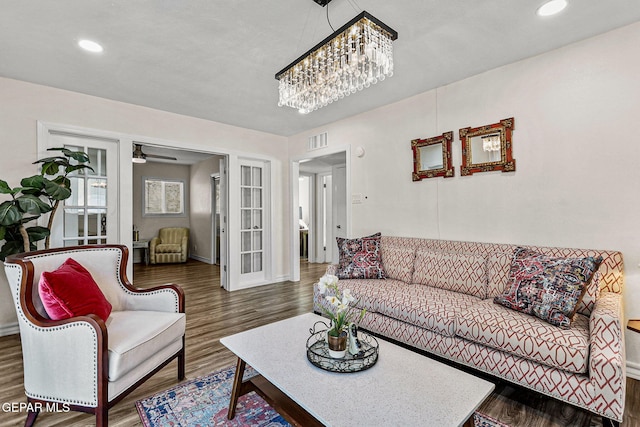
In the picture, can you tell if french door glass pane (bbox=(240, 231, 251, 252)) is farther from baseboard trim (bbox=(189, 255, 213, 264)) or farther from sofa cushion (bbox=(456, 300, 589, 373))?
sofa cushion (bbox=(456, 300, 589, 373))

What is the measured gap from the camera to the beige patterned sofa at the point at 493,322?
159 cm

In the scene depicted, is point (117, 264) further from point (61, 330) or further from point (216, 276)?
point (216, 276)

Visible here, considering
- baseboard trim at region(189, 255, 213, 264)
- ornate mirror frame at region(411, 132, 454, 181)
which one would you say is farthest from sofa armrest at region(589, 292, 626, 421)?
baseboard trim at region(189, 255, 213, 264)

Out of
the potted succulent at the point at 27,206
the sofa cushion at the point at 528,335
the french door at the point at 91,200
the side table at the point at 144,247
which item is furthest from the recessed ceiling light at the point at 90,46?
the side table at the point at 144,247

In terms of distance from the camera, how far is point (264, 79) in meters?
2.99

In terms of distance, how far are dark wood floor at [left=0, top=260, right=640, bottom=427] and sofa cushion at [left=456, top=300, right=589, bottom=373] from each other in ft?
1.15

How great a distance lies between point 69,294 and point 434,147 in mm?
3325

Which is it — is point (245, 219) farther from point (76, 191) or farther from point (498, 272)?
point (498, 272)

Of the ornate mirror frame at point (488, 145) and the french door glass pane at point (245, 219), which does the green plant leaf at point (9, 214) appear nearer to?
the french door glass pane at point (245, 219)

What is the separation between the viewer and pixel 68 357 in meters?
1.56

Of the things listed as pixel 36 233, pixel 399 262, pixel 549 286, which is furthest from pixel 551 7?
pixel 36 233

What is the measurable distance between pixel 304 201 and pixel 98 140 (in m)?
5.07

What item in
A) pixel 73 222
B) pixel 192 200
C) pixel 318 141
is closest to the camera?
pixel 73 222

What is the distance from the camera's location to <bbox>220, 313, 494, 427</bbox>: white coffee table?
1.15 metres
